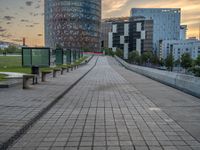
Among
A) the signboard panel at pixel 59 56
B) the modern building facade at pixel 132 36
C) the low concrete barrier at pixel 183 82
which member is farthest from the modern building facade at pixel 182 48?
the low concrete barrier at pixel 183 82

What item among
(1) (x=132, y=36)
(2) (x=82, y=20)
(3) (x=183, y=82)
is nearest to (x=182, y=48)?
(1) (x=132, y=36)

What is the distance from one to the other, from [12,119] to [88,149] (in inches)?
104

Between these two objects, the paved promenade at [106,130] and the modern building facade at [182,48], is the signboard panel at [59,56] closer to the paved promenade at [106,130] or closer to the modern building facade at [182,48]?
the paved promenade at [106,130]

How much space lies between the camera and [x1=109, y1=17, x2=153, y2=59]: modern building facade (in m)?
155

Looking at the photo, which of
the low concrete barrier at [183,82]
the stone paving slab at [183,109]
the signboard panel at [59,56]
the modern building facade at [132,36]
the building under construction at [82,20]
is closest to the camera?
the stone paving slab at [183,109]

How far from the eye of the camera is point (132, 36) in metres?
157

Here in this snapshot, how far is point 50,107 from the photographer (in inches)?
350

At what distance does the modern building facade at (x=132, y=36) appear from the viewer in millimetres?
155250

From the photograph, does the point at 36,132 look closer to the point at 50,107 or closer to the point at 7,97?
the point at 50,107

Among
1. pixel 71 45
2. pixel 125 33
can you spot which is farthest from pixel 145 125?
pixel 125 33

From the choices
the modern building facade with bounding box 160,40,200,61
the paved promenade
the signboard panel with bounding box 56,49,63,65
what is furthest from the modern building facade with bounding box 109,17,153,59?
the paved promenade

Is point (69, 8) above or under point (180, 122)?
above

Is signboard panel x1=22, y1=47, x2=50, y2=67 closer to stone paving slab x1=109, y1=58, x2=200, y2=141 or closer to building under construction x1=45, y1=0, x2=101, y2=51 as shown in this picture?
stone paving slab x1=109, y1=58, x2=200, y2=141

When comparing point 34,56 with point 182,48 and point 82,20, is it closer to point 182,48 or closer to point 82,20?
point 82,20
